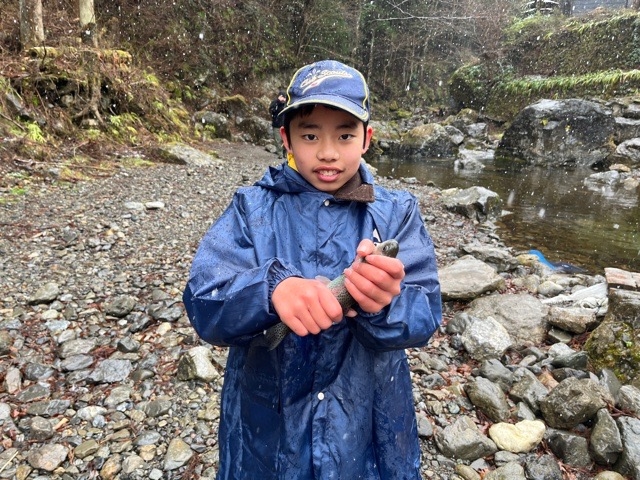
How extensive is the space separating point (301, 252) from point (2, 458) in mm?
2561

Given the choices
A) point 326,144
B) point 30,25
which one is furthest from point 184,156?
point 326,144

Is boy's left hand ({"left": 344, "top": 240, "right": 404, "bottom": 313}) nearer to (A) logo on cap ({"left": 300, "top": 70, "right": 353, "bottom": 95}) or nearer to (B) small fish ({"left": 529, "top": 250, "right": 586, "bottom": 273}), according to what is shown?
(A) logo on cap ({"left": 300, "top": 70, "right": 353, "bottom": 95})

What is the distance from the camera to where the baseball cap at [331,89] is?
160 centimetres

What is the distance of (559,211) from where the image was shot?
11.5m

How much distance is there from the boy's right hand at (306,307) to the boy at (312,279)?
237 mm

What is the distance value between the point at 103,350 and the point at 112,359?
0.87 feet

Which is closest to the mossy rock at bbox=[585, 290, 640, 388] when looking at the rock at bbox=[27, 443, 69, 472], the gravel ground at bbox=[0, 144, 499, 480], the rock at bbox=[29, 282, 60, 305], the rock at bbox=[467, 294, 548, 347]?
the rock at bbox=[467, 294, 548, 347]

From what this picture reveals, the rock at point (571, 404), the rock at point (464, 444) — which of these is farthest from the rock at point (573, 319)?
the rock at point (464, 444)

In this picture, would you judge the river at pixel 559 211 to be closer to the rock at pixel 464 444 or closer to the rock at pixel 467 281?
the rock at pixel 467 281

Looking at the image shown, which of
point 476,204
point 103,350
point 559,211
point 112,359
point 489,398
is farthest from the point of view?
point 559,211

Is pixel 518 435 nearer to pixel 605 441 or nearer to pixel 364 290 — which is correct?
pixel 605 441

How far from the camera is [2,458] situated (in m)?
2.63

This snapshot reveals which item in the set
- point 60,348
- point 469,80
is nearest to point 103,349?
point 60,348

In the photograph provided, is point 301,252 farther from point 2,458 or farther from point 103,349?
point 103,349
